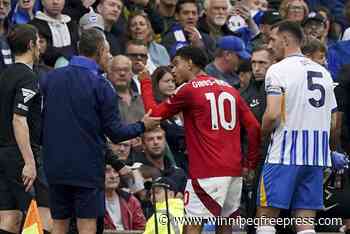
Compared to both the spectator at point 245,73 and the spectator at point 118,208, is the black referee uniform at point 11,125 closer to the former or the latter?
the spectator at point 118,208

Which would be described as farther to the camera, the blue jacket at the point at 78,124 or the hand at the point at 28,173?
the hand at the point at 28,173

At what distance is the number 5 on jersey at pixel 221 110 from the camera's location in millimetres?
12133

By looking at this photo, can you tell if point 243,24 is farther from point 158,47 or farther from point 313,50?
point 313,50

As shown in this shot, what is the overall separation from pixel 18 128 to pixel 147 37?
5.42 m

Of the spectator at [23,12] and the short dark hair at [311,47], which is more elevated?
the spectator at [23,12]

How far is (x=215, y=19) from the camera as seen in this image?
18406 millimetres

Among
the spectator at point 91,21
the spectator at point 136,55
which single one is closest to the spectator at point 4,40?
the spectator at point 91,21

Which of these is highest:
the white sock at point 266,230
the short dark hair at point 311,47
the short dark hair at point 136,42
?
the short dark hair at point 311,47

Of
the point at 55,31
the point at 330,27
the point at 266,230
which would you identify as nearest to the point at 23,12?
the point at 55,31

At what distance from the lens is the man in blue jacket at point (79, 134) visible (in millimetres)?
11734

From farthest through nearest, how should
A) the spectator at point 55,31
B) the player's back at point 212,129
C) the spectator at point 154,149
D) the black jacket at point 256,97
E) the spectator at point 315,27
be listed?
the spectator at point 315,27 < the spectator at point 55,31 < the spectator at point 154,149 < the black jacket at point 256,97 < the player's back at point 212,129

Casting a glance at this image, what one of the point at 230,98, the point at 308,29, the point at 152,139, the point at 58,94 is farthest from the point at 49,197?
the point at 308,29

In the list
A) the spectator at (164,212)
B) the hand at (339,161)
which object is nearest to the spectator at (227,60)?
the spectator at (164,212)

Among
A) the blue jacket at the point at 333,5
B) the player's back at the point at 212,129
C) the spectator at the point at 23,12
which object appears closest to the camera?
the player's back at the point at 212,129
